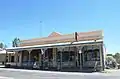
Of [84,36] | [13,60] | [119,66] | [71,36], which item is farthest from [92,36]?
[13,60]

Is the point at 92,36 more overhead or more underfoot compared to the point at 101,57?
more overhead

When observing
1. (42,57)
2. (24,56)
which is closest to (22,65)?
(24,56)

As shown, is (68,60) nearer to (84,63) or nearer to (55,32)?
(84,63)

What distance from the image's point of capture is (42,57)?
40.7 metres

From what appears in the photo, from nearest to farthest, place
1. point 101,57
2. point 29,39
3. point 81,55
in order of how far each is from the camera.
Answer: point 101,57, point 81,55, point 29,39

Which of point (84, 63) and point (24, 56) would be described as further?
point (24, 56)

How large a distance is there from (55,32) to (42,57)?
5.67 metres

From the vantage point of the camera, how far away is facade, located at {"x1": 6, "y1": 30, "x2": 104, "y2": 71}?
112ft

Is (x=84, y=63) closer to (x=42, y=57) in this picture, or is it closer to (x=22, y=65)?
(x=42, y=57)

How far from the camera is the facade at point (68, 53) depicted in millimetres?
34281

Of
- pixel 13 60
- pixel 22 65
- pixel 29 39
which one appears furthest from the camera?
pixel 13 60

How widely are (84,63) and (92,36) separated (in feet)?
14.5

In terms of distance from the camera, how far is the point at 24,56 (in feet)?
147

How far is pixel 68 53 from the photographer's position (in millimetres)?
37844
